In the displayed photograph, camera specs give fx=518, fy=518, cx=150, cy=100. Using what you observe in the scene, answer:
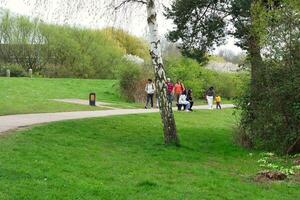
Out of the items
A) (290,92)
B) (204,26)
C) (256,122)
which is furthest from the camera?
(204,26)

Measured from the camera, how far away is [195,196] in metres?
8.51

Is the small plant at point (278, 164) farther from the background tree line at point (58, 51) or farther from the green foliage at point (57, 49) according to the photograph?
the green foliage at point (57, 49)

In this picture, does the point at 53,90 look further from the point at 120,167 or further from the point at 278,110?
the point at 120,167

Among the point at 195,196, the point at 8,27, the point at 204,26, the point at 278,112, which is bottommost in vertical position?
the point at 195,196

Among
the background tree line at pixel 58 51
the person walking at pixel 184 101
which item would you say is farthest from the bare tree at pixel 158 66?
the background tree line at pixel 58 51

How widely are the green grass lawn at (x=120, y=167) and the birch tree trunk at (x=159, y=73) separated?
0.57 m

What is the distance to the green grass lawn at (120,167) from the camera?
326 inches

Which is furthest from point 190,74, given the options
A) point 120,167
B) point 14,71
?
point 120,167

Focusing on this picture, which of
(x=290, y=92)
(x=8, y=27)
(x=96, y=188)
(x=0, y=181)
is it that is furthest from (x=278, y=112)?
(x=8, y=27)

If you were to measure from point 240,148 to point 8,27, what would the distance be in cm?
4793

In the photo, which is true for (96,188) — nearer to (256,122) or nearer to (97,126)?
(256,122)

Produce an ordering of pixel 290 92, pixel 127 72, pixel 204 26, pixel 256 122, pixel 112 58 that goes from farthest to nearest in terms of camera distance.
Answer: pixel 112 58 → pixel 127 72 → pixel 204 26 → pixel 256 122 → pixel 290 92

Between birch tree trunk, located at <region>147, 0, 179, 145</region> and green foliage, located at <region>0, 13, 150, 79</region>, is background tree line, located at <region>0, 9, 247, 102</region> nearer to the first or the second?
green foliage, located at <region>0, 13, 150, 79</region>

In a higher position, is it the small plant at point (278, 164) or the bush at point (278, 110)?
the bush at point (278, 110)
